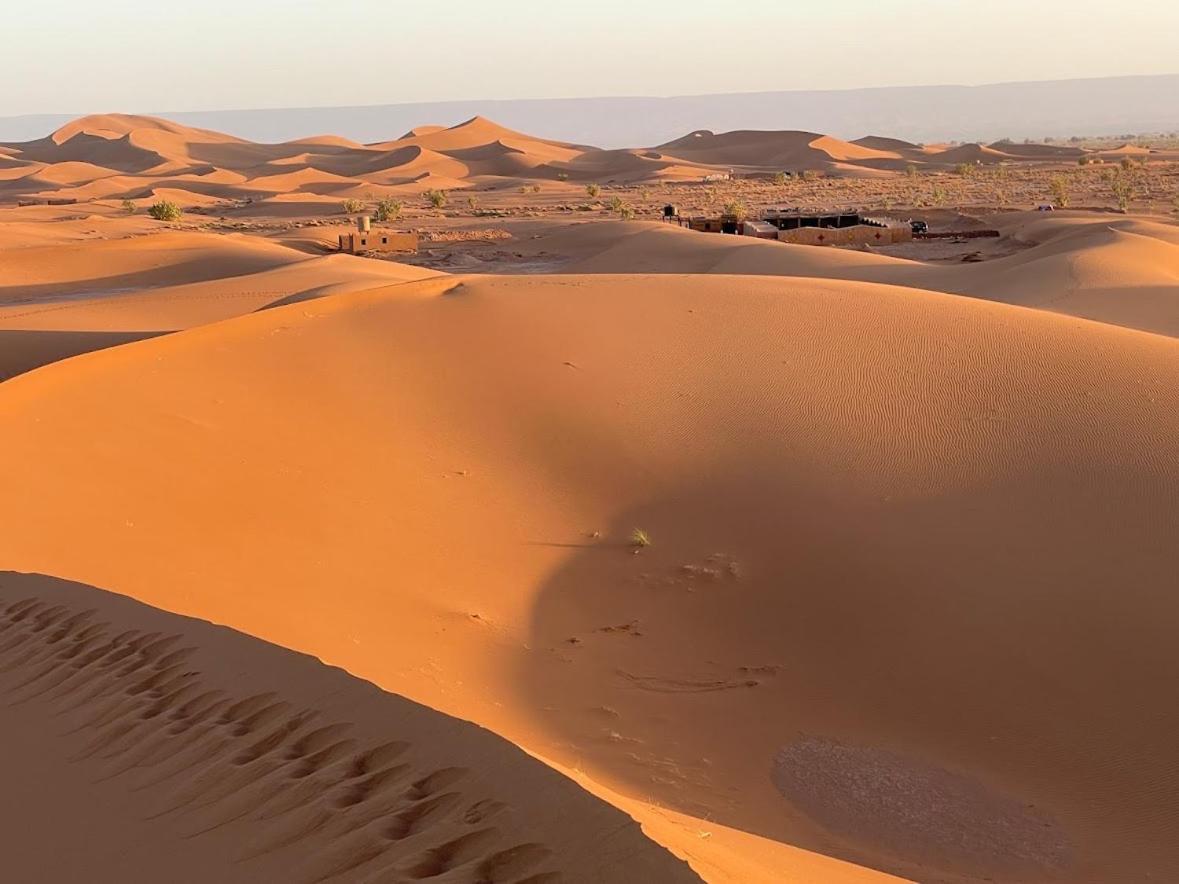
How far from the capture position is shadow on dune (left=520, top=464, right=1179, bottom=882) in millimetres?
5688

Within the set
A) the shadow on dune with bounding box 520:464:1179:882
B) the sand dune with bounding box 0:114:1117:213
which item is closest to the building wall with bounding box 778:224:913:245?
the shadow on dune with bounding box 520:464:1179:882

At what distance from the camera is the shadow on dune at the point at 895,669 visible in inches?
224

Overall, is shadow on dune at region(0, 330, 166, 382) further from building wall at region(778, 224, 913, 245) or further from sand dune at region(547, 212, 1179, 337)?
building wall at region(778, 224, 913, 245)

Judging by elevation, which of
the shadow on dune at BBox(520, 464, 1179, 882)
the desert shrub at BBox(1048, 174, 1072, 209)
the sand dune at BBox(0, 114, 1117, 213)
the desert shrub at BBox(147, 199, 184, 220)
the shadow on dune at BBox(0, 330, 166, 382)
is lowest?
the shadow on dune at BBox(520, 464, 1179, 882)

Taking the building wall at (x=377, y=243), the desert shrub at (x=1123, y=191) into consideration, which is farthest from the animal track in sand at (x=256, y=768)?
the desert shrub at (x=1123, y=191)

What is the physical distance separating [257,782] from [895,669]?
4524 millimetres

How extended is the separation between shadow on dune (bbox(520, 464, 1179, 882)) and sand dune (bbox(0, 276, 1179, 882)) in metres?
0.03

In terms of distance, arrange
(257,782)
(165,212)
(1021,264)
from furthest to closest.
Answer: (165,212) → (1021,264) → (257,782)

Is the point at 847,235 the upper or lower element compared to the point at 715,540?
upper

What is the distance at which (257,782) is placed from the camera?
4109 mm

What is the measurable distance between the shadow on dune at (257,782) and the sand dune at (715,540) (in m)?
0.51

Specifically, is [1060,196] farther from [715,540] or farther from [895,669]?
[895,669]

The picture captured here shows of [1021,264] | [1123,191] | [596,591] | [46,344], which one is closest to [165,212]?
[46,344]

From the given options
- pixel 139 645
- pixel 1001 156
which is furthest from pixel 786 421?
pixel 1001 156
